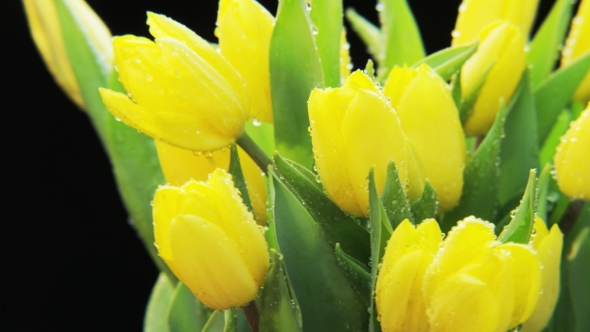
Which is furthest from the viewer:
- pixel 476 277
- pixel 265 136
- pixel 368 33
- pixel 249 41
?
pixel 368 33

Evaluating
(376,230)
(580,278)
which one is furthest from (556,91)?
(376,230)

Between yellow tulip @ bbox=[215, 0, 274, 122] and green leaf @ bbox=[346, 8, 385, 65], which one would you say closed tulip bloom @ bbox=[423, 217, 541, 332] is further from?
green leaf @ bbox=[346, 8, 385, 65]

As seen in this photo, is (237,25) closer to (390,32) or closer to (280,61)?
(280,61)

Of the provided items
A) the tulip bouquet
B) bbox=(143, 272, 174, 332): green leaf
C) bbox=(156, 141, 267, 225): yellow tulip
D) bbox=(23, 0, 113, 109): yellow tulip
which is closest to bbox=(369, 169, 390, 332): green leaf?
the tulip bouquet

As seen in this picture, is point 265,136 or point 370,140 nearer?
point 370,140

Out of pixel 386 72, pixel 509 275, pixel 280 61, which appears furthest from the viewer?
pixel 386 72

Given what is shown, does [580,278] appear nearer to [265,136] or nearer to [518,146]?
[518,146]

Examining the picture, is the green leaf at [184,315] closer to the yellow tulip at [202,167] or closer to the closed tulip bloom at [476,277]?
the yellow tulip at [202,167]

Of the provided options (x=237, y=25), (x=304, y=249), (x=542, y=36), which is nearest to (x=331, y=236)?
(x=304, y=249)
